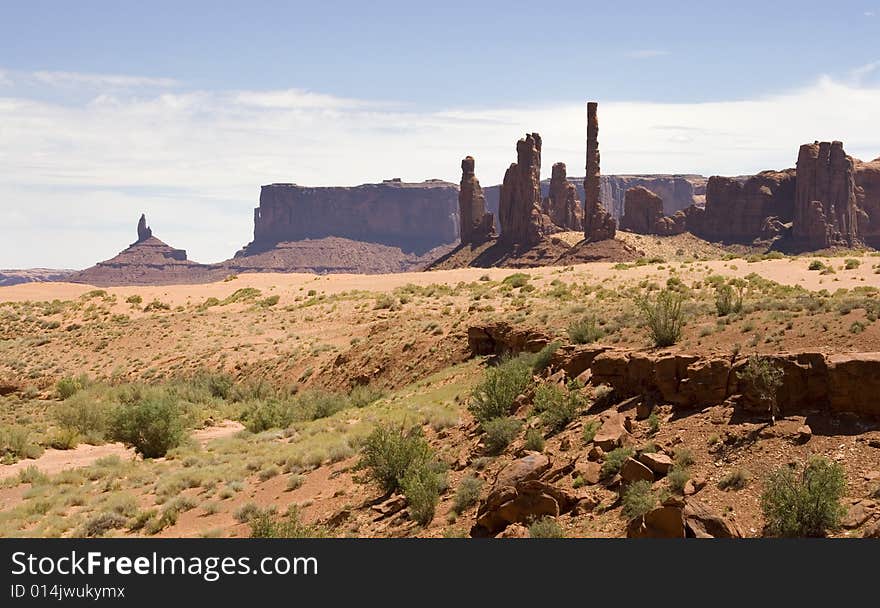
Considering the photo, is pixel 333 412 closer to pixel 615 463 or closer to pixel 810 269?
pixel 615 463

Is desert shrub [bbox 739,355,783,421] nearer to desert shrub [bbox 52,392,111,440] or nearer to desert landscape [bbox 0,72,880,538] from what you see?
desert landscape [bbox 0,72,880,538]

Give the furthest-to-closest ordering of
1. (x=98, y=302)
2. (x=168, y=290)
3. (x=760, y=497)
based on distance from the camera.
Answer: (x=168, y=290), (x=98, y=302), (x=760, y=497)

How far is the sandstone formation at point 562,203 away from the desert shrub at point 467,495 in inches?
5073

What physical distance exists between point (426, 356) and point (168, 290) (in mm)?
40514

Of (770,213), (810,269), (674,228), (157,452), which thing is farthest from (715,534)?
(770,213)

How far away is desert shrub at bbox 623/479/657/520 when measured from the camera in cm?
1159

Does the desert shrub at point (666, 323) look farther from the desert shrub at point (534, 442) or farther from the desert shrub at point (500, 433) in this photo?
the desert shrub at point (534, 442)

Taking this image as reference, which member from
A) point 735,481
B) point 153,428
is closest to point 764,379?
point 735,481

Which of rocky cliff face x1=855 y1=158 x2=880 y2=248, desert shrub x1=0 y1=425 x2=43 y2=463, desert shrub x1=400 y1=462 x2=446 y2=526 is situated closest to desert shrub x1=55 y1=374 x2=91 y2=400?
→ desert shrub x1=0 y1=425 x2=43 y2=463

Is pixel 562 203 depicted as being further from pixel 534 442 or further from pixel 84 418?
pixel 534 442

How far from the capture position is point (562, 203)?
14588cm

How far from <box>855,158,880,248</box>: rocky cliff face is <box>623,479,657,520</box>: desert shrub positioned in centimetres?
14363

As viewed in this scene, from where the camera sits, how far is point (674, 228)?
132 m

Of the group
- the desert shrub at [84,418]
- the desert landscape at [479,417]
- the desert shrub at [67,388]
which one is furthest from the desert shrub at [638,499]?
the desert shrub at [67,388]
